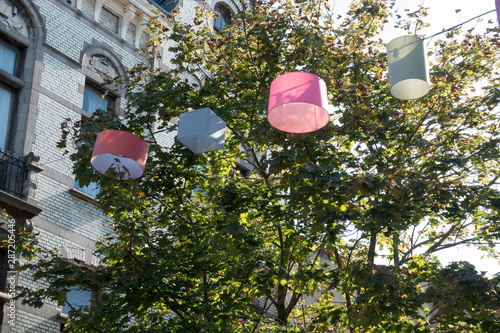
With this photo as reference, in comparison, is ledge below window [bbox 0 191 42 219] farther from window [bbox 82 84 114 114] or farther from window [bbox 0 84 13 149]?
window [bbox 82 84 114 114]

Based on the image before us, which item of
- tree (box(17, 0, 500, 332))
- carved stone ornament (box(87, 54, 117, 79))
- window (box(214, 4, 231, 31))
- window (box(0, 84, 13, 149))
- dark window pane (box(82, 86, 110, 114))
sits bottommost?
tree (box(17, 0, 500, 332))

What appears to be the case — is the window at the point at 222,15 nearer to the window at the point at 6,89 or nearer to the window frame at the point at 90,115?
the window frame at the point at 90,115

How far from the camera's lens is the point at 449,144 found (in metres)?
11.8

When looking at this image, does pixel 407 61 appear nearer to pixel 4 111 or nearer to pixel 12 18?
pixel 4 111

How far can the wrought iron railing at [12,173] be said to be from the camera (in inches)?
502

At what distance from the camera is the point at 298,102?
23.2ft

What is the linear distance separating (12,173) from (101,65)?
433 centimetres

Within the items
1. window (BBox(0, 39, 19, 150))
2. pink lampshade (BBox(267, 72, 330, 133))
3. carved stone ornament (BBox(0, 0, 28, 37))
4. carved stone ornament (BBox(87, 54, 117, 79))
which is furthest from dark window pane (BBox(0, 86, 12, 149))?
pink lampshade (BBox(267, 72, 330, 133))

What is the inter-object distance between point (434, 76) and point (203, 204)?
5.04 metres

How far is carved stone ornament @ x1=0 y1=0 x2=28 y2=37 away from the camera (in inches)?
559

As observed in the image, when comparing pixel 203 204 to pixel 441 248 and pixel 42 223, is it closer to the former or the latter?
pixel 42 223

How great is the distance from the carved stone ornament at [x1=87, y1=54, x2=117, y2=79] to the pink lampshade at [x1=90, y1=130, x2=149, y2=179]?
23.5ft

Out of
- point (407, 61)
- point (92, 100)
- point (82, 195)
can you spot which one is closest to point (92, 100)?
point (92, 100)

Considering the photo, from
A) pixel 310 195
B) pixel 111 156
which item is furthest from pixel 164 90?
pixel 310 195
